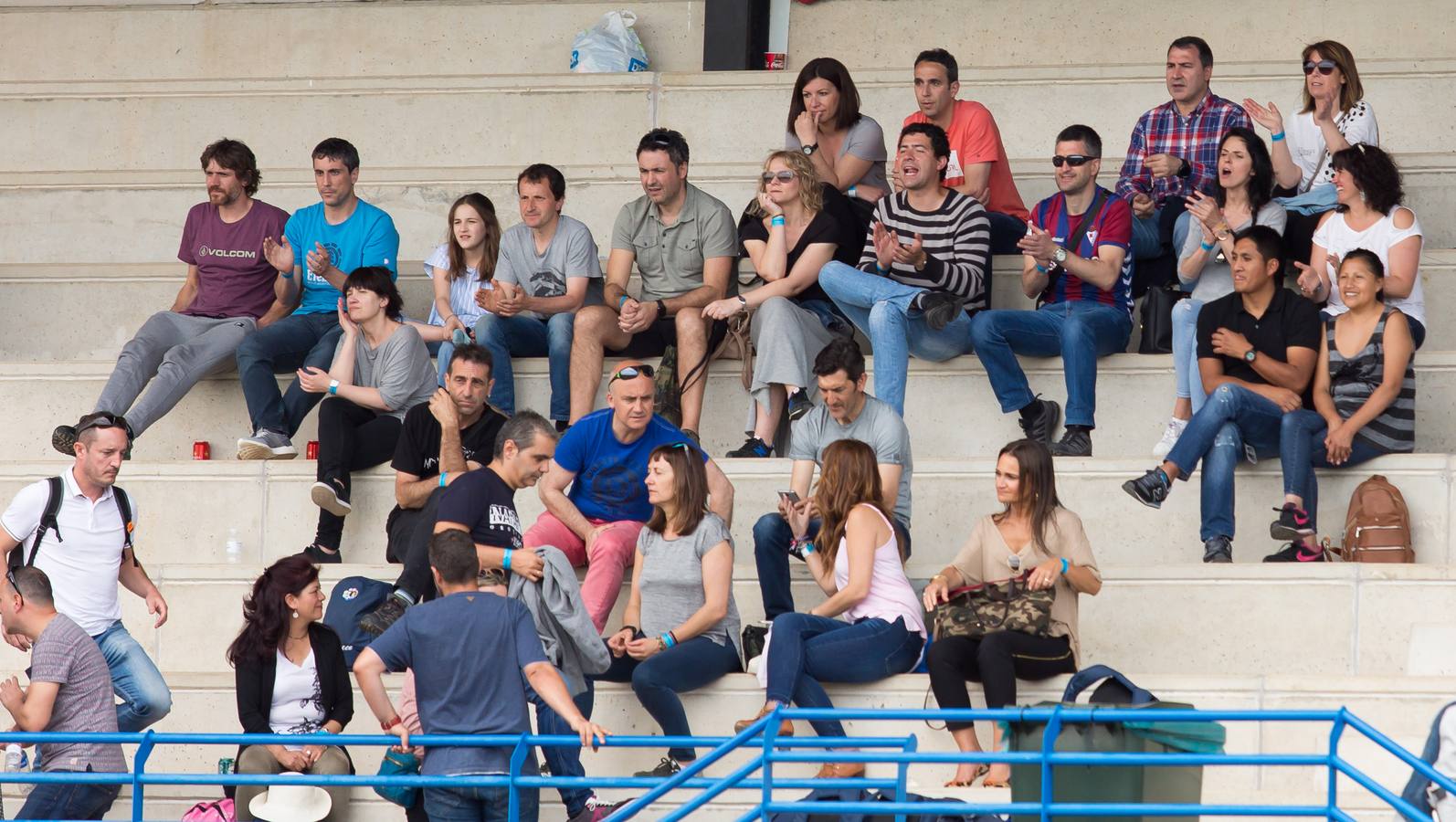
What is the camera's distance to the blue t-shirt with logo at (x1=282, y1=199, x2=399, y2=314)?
9.36 m

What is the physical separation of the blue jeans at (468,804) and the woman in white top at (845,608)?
98 centimetres

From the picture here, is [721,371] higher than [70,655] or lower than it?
higher

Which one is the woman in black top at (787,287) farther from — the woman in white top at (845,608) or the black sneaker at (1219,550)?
the black sneaker at (1219,550)

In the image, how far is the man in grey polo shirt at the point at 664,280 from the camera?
8727 mm

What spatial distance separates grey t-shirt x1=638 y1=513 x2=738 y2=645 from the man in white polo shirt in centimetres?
175

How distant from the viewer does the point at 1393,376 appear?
782cm

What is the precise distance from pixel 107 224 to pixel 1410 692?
739 centimetres

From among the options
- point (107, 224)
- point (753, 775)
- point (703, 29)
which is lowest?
point (753, 775)

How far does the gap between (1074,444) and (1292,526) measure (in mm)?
1088

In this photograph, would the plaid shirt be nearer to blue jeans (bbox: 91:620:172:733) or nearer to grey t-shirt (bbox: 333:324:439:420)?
grey t-shirt (bbox: 333:324:439:420)

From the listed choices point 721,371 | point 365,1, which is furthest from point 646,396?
point 365,1

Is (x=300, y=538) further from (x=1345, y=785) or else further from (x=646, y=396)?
(x=1345, y=785)

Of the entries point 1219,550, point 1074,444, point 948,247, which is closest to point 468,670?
point 1219,550

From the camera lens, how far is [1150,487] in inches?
304
